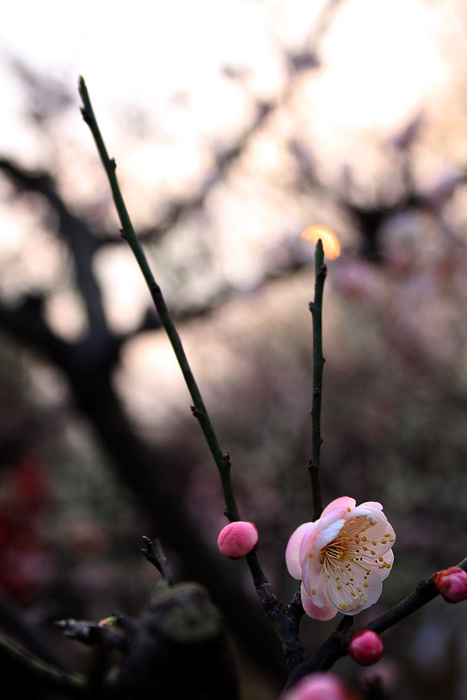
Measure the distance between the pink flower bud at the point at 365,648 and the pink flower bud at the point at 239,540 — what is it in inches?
3.2

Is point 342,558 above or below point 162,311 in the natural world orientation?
below

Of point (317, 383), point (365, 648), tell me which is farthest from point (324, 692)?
point (317, 383)

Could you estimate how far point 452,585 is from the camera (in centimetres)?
28

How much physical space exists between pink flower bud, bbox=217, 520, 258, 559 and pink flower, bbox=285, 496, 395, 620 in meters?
0.03

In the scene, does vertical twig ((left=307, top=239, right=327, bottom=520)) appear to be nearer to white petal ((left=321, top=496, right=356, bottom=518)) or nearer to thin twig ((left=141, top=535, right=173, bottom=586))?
white petal ((left=321, top=496, right=356, bottom=518))

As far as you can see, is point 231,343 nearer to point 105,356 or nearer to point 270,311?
point 270,311

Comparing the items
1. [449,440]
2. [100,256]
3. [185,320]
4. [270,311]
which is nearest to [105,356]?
[185,320]

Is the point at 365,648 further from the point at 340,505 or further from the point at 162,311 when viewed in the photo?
the point at 162,311

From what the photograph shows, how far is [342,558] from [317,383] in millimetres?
143

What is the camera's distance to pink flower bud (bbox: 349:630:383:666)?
0.90ft

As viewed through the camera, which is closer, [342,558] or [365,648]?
[365,648]

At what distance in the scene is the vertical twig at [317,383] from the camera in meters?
0.34

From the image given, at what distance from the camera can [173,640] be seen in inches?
9.5

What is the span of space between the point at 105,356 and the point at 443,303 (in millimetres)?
3333
